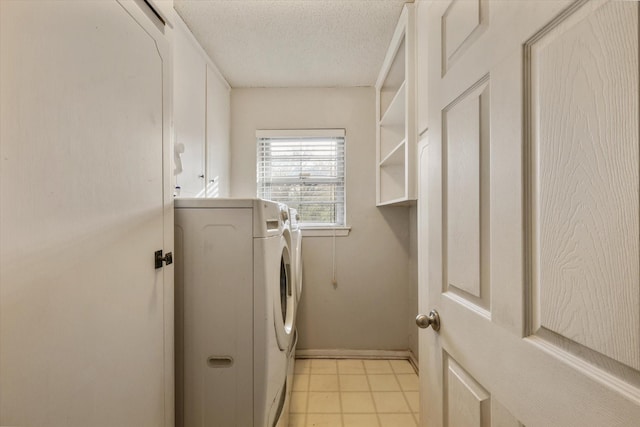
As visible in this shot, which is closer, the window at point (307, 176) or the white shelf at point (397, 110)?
the white shelf at point (397, 110)

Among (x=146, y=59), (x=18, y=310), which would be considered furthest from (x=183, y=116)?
(x=18, y=310)

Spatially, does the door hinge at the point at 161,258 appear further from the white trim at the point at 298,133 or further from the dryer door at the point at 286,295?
the white trim at the point at 298,133

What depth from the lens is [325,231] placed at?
8.32 feet

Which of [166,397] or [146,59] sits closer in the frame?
[146,59]

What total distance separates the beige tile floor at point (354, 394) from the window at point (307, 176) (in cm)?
118

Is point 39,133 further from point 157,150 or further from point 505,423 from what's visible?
point 505,423

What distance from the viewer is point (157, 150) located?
3.23ft

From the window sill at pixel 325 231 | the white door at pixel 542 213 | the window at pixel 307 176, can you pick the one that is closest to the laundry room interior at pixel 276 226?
the white door at pixel 542 213

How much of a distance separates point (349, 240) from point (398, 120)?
1.05 meters

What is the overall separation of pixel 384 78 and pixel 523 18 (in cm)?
191

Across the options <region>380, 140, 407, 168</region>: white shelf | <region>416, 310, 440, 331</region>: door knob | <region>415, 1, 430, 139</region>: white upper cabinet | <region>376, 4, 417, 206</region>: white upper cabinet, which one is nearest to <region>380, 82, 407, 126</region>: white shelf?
<region>376, 4, 417, 206</region>: white upper cabinet

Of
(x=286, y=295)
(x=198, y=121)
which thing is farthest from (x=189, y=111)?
Answer: (x=286, y=295)

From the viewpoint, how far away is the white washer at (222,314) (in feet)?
3.68

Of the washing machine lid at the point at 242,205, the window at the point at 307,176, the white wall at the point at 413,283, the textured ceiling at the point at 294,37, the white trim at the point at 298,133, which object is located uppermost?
the textured ceiling at the point at 294,37
